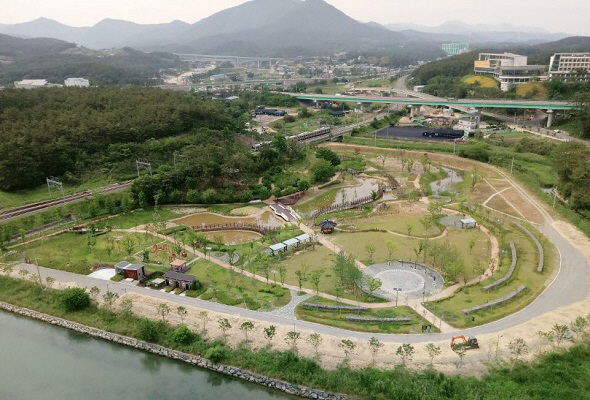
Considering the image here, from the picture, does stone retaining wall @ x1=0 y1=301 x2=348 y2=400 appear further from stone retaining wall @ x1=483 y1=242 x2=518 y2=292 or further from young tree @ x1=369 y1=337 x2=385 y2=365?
stone retaining wall @ x1=483 y1=242 x2=518 y2=292

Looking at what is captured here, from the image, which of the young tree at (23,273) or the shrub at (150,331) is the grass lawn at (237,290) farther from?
the young tree at (23,273)

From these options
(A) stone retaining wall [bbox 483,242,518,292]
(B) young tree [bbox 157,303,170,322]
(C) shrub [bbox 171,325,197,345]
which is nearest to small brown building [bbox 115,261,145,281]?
(B) young tree [bbox 157,303,170,322]

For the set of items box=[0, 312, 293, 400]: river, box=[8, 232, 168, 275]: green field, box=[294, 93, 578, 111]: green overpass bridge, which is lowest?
box=[0, 312, 293, 400]: river

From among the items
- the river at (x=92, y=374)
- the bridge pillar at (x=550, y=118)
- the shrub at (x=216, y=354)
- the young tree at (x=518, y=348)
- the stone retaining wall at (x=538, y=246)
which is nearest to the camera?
the young tree at (x=518, y=348)

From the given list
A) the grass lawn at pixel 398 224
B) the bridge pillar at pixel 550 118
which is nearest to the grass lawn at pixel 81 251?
the grass lawn at pixel 398 224

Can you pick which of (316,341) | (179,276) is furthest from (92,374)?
(316,341)

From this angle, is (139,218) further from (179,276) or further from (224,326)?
(224,326)

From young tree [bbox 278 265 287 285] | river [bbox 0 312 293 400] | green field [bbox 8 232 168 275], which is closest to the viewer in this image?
river [bbox 0 312 293 400]
